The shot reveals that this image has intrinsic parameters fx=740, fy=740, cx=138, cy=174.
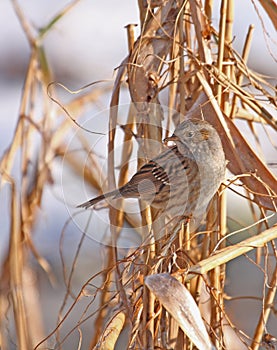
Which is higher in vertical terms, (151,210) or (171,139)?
(171,139)

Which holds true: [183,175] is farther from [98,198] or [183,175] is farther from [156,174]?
[98,198]

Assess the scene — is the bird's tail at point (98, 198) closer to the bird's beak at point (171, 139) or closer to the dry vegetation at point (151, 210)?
the dry vegetation at point (151, 210)

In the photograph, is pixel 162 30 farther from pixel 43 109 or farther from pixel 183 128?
pixel 43 109

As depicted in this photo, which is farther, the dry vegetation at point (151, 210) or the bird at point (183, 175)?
the bird at point (183, 175)

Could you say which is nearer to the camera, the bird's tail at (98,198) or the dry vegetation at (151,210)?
the dry vegetation at (151,210)

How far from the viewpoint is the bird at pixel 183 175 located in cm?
135

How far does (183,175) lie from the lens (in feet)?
4.87

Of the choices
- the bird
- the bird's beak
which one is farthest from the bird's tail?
the bird's beak

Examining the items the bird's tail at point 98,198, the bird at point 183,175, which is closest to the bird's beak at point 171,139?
the bird at point 183,175

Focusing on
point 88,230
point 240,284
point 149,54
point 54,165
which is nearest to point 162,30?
point 149,54

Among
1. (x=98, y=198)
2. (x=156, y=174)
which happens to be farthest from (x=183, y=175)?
(x=98, y=198)

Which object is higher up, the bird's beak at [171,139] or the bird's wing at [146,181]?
the bird's beak at [171,139]

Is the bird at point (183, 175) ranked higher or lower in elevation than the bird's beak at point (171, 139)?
lower

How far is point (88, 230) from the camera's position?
1.65 m
